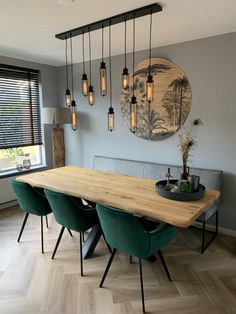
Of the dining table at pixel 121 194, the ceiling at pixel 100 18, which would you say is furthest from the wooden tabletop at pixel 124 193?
the ceiling at pixel 100 18

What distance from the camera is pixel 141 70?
138 inches

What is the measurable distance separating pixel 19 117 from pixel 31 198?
201 cm

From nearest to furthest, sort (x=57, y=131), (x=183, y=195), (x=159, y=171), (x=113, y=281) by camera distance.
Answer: (x=183, y=195)
(x=113, y=281)
(x=159, y=171)
(x=57, y=131)

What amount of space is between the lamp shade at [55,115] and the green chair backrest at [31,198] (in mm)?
1488

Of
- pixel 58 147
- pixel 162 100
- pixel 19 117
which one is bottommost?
pixel 58 147

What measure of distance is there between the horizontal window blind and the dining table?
4.50ft

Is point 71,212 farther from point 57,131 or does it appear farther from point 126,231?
point 57,131

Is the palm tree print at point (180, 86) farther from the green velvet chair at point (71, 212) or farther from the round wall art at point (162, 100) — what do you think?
the green velvet chair at point (71, 212)

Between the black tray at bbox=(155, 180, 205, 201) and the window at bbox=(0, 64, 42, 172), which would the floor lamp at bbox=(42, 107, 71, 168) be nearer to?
the window at bbox=(0, 64, 42, 172)

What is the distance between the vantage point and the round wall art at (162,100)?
3209 millimetres

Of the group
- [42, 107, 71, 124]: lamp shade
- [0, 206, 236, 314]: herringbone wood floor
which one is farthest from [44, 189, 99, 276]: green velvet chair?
[42, 107, 71, 124]: lamp shade

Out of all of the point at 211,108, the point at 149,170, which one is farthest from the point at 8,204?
the point at 211,108

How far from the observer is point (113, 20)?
92.2 inches

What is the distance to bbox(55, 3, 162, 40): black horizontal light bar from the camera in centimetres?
211
